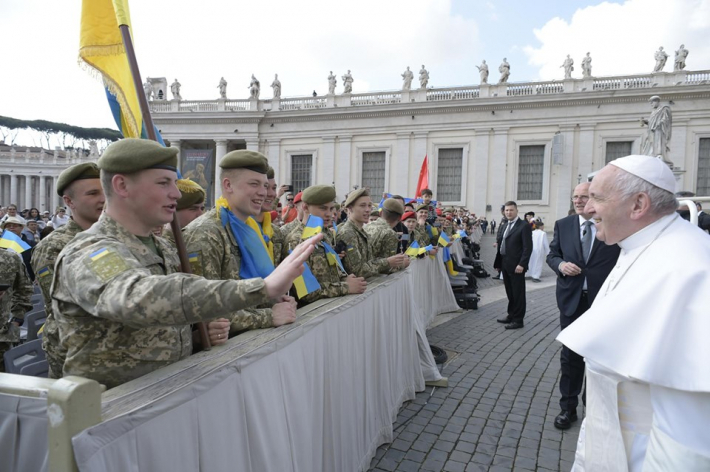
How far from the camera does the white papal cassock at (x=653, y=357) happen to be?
5.28 ft

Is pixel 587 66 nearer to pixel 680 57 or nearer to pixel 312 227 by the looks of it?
pixel 680 57

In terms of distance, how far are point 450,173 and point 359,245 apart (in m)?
28.9

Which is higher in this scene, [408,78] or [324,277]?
[408,78]

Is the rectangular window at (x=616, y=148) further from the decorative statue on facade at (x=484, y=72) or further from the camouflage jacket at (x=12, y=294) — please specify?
the camouflage jacket at (x=12, y=294)

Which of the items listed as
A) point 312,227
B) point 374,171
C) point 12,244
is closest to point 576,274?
point 312,227

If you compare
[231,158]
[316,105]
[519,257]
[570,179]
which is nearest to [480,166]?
[570,179]

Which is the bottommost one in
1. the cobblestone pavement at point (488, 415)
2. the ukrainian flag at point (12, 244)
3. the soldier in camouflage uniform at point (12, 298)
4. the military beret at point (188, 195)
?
the cobblestone pavement at point (488, 415)

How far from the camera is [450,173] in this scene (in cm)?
3234

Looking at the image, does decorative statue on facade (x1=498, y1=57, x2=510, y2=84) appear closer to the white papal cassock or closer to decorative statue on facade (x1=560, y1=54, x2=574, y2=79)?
decorative statue on facade (x1=560, y1=54, x2=574, y2=79)

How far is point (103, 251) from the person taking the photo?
150cm

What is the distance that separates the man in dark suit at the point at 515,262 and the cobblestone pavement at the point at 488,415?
2.37 ft

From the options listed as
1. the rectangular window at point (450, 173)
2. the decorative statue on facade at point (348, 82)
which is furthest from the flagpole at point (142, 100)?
the decorative statue on facade at point (348, 82)

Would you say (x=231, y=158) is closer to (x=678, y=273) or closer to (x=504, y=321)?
(x=678, y=273)

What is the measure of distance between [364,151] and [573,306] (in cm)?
3087
